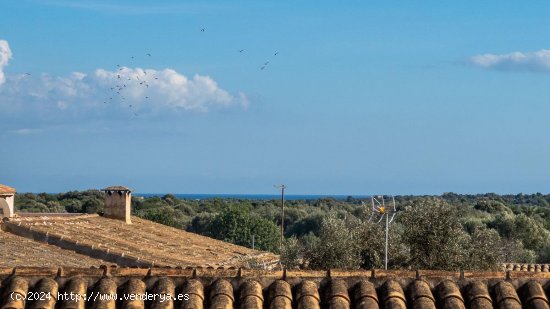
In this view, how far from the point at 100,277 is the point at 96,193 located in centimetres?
7534

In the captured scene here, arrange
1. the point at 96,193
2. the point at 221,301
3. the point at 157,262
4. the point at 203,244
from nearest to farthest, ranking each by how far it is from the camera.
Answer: the point at 221,301 → the point at 157,262 → the point at 203,244 → the point at 96,193

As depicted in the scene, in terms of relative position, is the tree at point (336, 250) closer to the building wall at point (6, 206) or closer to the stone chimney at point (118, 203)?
the stone chimney at point (118, 203)

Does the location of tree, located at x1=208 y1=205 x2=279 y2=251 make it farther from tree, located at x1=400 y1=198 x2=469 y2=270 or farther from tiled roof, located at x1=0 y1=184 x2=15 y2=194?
tree, located at x1=400 y1=198 x2=469 y2=270

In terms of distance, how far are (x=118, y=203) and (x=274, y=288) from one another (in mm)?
19669

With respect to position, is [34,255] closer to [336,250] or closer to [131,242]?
[131,242]

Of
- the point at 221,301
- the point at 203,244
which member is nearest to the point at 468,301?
the point at 221,301

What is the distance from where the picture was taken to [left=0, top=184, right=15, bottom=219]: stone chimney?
81.9ft

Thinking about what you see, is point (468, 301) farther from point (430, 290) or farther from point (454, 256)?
point (454, 256)

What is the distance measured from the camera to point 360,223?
25.8 metres

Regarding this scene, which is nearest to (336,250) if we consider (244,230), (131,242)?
(131,242)

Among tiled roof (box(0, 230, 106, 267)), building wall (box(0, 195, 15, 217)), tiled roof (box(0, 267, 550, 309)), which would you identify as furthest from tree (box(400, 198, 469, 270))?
tiled roof (box(0, 267, 550, 309))

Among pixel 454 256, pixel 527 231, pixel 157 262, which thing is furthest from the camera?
pixel 527 231

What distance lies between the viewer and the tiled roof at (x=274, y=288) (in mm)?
9234

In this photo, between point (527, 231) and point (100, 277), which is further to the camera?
point (527, 231)
